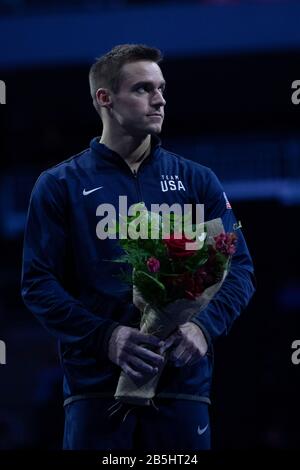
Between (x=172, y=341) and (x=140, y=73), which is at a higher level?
(x=140, y=73)

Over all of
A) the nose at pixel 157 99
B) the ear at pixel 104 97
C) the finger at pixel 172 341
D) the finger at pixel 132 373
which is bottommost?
the finger at pixel 132 373

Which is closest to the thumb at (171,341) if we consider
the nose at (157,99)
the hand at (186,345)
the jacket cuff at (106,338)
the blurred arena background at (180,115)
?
the hand at (186,345)

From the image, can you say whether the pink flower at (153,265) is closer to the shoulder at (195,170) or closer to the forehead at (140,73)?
the shoulder at (195,170)

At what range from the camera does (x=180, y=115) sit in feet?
25.9

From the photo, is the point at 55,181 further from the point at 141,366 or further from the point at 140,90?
the point at 141,366

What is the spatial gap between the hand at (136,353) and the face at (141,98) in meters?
0.61

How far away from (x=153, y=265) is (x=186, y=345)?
0.79 ft

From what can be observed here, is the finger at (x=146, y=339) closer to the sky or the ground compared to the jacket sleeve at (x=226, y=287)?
closer to the ground

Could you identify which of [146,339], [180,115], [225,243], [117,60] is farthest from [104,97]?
[180,115]

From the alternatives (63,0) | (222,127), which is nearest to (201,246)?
(222,127)

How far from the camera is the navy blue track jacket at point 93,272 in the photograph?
2.84 metres

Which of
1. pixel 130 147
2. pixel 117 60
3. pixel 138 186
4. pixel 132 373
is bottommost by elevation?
pixel 132 373

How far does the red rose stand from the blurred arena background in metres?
2.88

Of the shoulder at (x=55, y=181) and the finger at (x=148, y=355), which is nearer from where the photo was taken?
the finger at (x=148, y=355)
